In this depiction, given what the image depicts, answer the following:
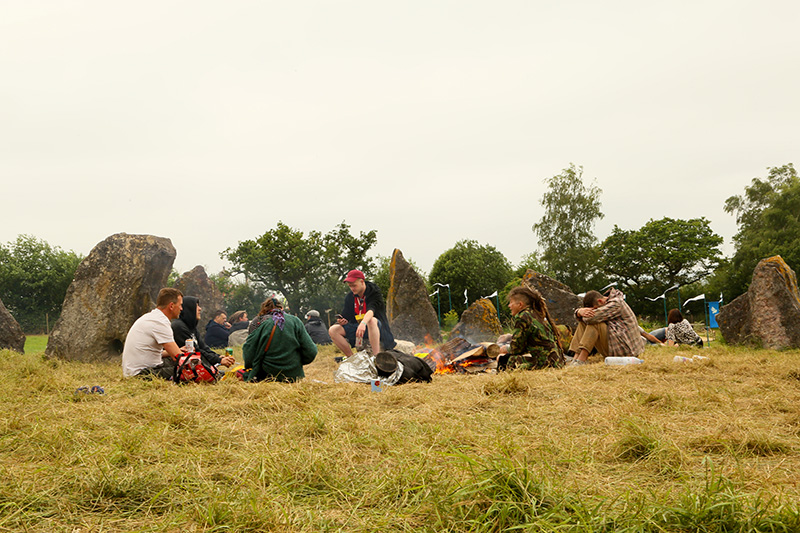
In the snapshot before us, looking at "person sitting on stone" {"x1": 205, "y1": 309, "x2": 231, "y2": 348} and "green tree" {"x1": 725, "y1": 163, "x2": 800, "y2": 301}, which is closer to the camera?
"person sitting on stone" {"x1": 205, "y1": 309, "x2": 231, "y2": 348}

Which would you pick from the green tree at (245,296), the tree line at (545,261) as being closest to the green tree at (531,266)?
the tree line at (545,261)

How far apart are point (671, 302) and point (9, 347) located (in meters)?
34.5

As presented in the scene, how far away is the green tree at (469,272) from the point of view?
3247cm

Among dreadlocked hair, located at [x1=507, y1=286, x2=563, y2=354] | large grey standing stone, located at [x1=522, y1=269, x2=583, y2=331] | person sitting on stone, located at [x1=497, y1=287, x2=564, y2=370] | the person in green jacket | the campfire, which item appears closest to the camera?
the person in green jacket

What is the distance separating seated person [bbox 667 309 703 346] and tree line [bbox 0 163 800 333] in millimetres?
19767

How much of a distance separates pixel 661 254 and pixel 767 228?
21.0 ft

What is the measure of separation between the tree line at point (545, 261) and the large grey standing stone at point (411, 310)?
15265 millimetres

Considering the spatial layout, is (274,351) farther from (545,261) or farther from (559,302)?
(545,261)

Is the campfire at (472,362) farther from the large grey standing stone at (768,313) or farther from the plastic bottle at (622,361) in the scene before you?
the large grey standing stone at (768,313)

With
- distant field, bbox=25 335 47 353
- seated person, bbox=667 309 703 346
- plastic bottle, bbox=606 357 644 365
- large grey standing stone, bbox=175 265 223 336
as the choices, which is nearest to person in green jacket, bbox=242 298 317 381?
plastic bottle, bbox=606 357 644 365

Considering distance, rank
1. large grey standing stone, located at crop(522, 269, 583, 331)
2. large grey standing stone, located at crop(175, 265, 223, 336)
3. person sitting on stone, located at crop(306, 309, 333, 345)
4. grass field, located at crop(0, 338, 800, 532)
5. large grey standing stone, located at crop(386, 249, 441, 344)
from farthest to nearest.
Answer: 1. large grey standing stone, located at crop(175, 265, 223, 336)
2. large grey standing stone, located at crop(386, 249, 441, 344)
3. person sitting on stone, located at crop(306, 309, 333, 345)
4. large grey standing stone, located at crop(522, 269, 583, 331)
5. grass field, located at crop(0, 338, 800, 532)

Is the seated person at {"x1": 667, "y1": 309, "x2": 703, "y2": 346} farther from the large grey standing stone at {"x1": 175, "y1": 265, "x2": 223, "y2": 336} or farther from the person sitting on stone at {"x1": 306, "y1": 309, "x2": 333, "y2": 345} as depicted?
the large grey standing stone at {"x1": 175, "y1": 265, "x2": 223, "y2": 336}

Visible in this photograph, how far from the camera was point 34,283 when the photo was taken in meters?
32.1

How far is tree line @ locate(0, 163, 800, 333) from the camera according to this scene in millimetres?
31844
